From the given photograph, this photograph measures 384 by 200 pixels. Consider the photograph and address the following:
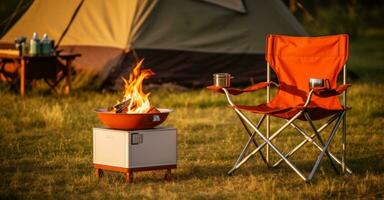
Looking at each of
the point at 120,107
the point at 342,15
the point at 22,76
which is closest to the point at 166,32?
the point at 22,76

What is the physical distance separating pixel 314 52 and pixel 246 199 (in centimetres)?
141

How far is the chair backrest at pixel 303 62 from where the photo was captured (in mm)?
6215

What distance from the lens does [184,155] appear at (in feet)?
22.4

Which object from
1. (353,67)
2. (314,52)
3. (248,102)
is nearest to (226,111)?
(248,102)

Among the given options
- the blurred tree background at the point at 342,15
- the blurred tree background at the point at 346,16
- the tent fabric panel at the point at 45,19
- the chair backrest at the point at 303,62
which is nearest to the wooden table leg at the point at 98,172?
the chair backrest at the point at 303,62

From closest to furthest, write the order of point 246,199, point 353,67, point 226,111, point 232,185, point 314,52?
point 246,199 < point 232,185 < point 314,52 < point 226,111 < point 353,67

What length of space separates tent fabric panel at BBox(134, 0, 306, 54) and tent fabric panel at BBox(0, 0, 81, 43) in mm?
965

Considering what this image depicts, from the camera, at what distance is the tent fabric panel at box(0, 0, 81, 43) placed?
1085 cm

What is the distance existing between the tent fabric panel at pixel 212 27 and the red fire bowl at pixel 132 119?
4.55 metres

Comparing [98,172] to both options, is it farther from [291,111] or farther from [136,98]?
[291,111]

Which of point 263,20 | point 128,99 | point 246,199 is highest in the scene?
point 263,20

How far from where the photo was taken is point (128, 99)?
5965 millimetres

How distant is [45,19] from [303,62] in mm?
5250

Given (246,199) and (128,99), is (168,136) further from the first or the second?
(246,199)
